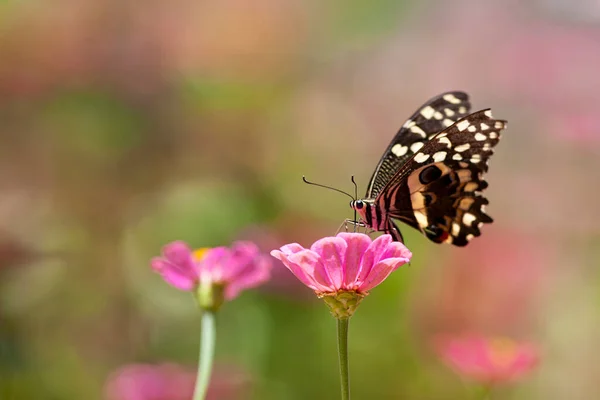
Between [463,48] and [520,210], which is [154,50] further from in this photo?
[520,210]

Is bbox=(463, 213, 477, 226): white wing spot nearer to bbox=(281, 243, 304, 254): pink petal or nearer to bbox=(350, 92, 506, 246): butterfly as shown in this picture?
bbox=(350, 92, 506, 246): butterfly

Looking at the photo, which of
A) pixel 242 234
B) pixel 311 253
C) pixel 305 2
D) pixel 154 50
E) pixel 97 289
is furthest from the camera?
pixel 305 2

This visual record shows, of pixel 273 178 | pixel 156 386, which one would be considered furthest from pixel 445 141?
pixel 273 178

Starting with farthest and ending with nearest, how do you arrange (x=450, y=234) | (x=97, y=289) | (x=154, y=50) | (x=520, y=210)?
(x=154, y=50), (x=520, y=210), (x=97, y=289), (x=450, y=234)

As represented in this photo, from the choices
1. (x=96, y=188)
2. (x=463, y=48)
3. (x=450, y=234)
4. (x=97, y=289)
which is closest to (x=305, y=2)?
(x=463, y=48)

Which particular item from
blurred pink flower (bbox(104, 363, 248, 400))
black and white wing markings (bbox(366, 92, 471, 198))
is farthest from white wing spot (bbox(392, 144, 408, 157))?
blurred pink flower (bbox(104, 363, 248, 400))

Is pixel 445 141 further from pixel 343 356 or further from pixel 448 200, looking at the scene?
pixel 343 356

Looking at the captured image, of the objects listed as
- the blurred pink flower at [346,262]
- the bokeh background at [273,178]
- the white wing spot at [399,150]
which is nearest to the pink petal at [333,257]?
the blurred pink flower at [346,262]
